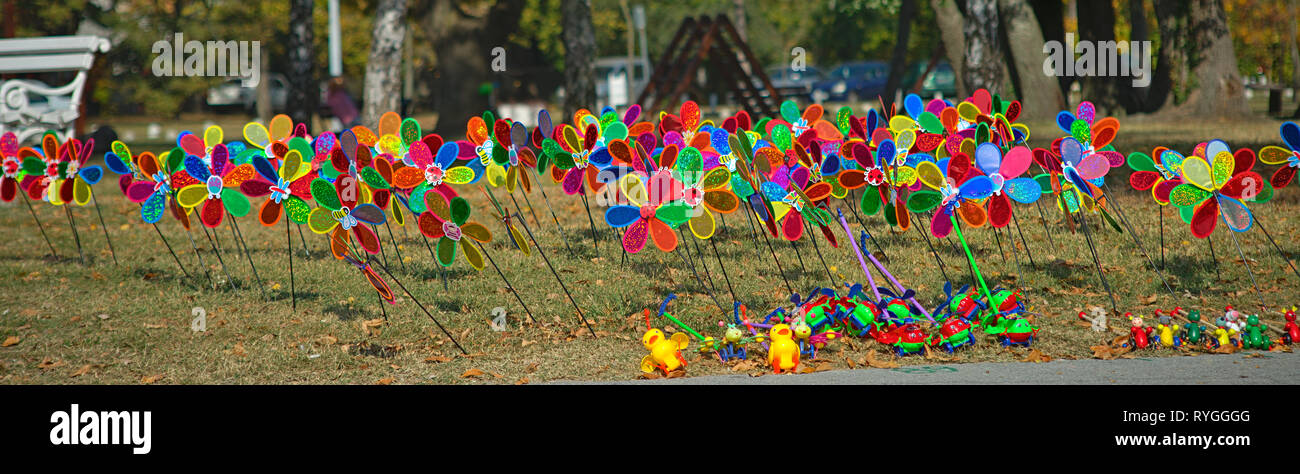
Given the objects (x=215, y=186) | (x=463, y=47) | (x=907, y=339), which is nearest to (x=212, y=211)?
(x=215, y=186)

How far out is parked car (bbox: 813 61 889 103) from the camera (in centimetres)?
3528

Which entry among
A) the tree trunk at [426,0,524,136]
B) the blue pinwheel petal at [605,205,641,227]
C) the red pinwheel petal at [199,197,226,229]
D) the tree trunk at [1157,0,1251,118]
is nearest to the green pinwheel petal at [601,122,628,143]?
the blue pinwheel petal at [605,205,641,227]

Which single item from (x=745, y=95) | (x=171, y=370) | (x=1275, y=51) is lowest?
(x=171, y=370)

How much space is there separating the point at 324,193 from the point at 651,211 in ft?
5.25

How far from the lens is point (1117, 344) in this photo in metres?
5.12

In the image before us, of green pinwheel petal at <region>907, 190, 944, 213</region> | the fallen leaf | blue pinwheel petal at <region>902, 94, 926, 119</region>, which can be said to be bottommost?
the fallen leaf

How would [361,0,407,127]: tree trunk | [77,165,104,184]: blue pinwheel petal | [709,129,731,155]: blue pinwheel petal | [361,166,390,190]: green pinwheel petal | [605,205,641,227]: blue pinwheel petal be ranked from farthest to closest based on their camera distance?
[361,0,407,127]: tree trunk
[77,165,104,184]: blue pinwheel petal
[709,129,731,155]: blue pinwheel petal
[361,166,390,190]: green pinwheel petal
[605,205,641,227]: blue pinwheel petal

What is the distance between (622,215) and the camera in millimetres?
5359

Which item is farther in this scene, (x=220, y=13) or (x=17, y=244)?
(x=220, y=13)

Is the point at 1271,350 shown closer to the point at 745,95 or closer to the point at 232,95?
the point at 745,95

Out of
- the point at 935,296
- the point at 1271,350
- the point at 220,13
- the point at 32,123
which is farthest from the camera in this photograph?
the point at 220,13

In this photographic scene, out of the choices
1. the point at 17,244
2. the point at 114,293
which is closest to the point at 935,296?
the point at 114,293

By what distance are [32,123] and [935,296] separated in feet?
34.0

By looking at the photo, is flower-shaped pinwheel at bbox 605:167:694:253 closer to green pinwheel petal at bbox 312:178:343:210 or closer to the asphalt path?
the asphalt path
